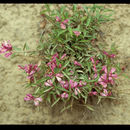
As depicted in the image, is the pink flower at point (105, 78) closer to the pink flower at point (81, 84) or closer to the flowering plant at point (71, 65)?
the flowering plant at point (71, 65)

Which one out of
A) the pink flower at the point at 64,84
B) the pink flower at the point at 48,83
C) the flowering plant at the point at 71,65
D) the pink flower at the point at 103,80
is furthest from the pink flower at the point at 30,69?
the pink flower at the point at 103,80

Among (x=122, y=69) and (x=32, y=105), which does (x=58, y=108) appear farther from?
(x=122, y=69)

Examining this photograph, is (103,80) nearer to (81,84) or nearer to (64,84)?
(81,84)

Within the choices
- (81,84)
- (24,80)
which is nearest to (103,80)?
(81,84)

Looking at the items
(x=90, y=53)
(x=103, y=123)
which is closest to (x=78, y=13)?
(x=90, y=53)

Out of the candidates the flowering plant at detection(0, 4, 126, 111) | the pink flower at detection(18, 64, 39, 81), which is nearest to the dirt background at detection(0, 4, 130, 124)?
the flowering plant at detection(0, 4, 126, 111)

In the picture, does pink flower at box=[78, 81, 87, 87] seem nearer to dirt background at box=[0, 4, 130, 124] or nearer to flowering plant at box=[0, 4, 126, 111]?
flowering plant at box=[0, 4, 126, 111]
